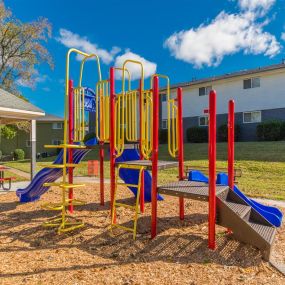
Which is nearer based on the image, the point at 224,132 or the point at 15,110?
the point at 15,110

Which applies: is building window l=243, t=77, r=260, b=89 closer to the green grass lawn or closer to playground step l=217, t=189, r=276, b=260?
the green grass lawn

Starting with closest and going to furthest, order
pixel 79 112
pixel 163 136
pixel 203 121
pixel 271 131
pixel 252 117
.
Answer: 1. pixel 79 112
2. pixel 271 131
3. pixel 252 117
4. pixel 203 121
5. pixel 163 136

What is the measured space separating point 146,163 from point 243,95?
20.0 meters

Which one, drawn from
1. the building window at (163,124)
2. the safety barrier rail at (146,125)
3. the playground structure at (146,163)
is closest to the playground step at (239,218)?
the playground structure at (146,163)

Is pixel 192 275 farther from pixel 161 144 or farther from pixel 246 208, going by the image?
pixel 161 144

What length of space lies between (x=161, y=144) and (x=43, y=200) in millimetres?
19004

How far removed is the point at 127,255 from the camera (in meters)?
4.06

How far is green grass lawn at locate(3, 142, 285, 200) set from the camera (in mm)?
9844

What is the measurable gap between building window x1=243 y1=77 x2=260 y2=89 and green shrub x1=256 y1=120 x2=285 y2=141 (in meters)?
3.30

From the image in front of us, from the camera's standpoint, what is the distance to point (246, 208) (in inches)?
182

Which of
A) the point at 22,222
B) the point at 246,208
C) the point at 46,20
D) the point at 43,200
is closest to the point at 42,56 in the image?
the point at 46,20

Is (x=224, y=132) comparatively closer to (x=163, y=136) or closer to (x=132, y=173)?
(x=163, y=136)

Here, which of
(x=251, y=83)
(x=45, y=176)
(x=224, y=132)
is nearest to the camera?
(x=45, y=176)

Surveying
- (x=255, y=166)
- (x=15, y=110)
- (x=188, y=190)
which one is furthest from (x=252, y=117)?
(x=188, y=190)
